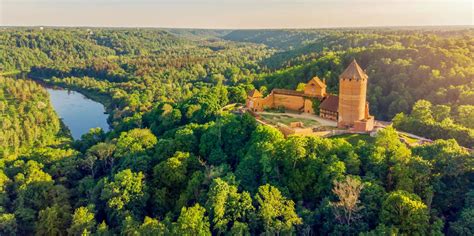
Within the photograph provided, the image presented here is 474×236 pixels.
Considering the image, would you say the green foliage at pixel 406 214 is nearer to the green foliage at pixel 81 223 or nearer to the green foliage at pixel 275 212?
the green foliage at pixel 275 212

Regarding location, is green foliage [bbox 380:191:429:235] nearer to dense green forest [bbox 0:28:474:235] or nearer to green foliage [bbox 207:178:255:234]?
dense green forest [bbox 0:28:474:235]

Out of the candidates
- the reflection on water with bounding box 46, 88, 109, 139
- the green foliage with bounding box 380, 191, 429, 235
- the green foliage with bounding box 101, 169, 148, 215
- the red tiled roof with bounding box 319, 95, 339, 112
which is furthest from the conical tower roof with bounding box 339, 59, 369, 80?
the reflection on water with bounding box 46, 88, 109, 139

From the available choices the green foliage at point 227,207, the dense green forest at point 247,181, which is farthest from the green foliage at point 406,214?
the green foliage at point 227,207

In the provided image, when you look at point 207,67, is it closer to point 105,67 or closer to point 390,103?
point 105,67

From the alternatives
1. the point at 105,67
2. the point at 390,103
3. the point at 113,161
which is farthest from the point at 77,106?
the point at 390,103

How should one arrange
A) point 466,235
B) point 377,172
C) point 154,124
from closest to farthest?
point 466,235, point 377,172, point 154,124
